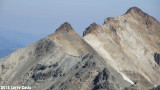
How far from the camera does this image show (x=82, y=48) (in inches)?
3095

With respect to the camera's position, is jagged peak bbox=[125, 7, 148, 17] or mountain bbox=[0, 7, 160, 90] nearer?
mountain bbox=[0, 7, 160, 90]

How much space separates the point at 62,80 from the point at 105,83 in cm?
796

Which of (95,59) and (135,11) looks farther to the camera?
(135,11)

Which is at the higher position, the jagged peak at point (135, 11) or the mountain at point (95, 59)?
the jagged peak at point (135, 11)

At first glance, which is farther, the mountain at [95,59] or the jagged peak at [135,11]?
the jagged peak at [135,11]

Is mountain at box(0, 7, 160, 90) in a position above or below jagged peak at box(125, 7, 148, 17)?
below

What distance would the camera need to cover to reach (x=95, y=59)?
63.9 m

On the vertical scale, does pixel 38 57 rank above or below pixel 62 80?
above

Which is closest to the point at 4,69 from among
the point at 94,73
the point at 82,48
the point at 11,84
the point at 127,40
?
the point at 11,84

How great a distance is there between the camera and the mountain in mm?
59812

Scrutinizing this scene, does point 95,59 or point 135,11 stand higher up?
point 135,11

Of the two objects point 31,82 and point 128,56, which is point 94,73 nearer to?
point 31,82

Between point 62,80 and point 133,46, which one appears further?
point 133,46

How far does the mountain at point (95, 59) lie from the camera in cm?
5981
